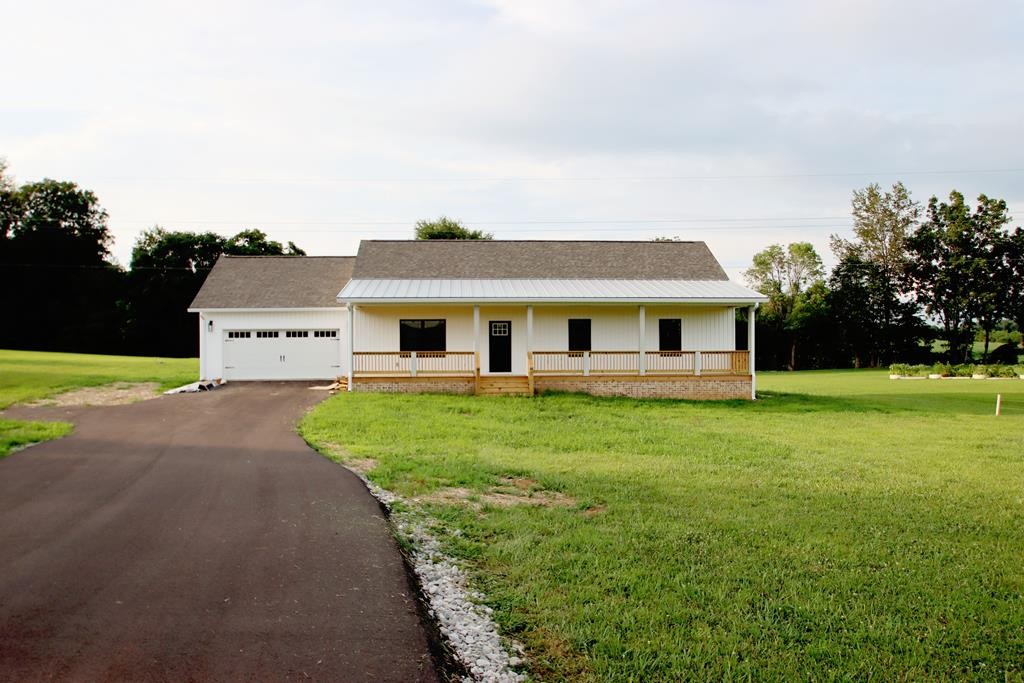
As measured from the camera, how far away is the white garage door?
23.7 meters

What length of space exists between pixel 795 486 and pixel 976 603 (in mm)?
3949

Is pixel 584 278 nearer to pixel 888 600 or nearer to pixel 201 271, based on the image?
pixel 888 600

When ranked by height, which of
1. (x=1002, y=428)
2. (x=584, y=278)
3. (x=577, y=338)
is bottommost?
(x=1002, y=428)

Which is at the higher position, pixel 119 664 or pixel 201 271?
pixel 201 271

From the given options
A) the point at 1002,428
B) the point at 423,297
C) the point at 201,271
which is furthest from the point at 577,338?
the point at 201,271

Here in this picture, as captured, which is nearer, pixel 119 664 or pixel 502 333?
pixel 119 664

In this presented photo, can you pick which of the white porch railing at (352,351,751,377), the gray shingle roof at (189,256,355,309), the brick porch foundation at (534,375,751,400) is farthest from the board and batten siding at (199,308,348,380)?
the brick porch foundation at (534,375,751,400)

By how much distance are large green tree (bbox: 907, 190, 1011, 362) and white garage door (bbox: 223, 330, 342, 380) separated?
46.0m

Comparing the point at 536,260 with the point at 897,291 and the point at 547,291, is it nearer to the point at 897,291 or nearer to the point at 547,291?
the point at 547,291

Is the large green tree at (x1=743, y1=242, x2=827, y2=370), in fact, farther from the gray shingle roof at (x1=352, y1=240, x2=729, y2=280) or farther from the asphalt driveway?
the asphalt driveway

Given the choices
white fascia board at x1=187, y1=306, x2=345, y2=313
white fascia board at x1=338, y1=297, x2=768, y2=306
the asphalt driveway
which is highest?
white fascia board at x1=338, y1=297, x2=768, y2=306

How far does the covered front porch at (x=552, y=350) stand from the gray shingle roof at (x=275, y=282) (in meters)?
2.54

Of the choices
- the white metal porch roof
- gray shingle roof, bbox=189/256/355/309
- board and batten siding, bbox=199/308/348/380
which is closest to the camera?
the white metal porch roof

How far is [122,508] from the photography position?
7.44m
